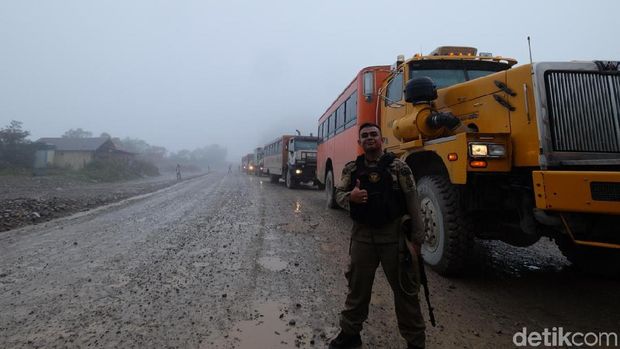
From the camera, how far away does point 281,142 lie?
21.3 m

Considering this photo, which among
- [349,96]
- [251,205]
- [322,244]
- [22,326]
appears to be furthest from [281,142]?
[22,326]

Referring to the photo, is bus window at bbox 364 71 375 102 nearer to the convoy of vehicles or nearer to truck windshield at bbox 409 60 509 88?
the convoy of vehicles

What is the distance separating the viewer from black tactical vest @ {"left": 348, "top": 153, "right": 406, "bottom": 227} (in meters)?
2.48

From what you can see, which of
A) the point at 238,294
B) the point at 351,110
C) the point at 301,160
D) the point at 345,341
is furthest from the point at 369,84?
the point at 301,160

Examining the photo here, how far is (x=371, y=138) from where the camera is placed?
2.61 metres

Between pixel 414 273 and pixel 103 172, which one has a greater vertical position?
pixel 103 172

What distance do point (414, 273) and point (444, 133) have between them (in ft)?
8.25

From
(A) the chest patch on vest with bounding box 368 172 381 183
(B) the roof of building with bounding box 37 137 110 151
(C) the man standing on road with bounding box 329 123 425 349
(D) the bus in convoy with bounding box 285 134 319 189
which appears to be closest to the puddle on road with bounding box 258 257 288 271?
(C) the man standing on road with bounding box 329 123 425 349

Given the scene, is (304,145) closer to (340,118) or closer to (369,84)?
(340,118)

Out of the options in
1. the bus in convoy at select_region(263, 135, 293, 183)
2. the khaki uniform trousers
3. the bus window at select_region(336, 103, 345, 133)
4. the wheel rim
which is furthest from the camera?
the bus in convoy at select_region(263, 135, 293, 183)

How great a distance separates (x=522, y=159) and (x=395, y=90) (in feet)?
8.35

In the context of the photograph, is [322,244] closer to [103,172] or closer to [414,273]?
[414,273]

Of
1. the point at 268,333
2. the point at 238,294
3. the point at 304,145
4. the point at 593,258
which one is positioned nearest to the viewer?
the point at 268,333

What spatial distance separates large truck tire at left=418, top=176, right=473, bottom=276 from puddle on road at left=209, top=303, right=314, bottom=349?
1758 millimetres
